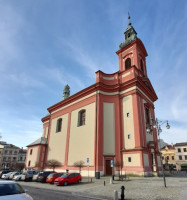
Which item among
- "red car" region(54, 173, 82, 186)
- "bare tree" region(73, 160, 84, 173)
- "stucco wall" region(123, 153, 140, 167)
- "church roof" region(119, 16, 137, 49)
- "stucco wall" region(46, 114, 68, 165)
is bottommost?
"red car" region(54, 173, 82, 186)

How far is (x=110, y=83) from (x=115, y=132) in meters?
9.01

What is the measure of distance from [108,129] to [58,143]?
1302 centimetres

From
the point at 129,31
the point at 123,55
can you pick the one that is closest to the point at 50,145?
the point at 123,55

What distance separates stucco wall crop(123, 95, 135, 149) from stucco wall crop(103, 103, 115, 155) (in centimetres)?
197

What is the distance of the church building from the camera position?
74.1 feet

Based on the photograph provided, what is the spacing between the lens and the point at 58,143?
32.3 meters

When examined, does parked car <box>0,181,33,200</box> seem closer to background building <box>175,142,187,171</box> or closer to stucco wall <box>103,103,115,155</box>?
stucco wall <box>103,103,115,155</box>

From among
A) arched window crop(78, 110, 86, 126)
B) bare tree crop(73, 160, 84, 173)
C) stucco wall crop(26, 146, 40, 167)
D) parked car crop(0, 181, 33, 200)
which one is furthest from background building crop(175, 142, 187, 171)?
parked car crop(0, 181, 33, 200)

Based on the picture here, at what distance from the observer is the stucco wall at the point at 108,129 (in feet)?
78.0

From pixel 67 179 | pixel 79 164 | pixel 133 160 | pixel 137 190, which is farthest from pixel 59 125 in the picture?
pixel 137 190

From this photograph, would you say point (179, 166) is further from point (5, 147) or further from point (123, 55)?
point (5, 147)

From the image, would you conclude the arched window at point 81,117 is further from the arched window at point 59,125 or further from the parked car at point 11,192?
the parked car at point 11,192

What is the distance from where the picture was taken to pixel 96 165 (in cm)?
2222

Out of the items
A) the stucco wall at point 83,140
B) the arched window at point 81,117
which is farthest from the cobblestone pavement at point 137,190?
the arched window at point 81,117
